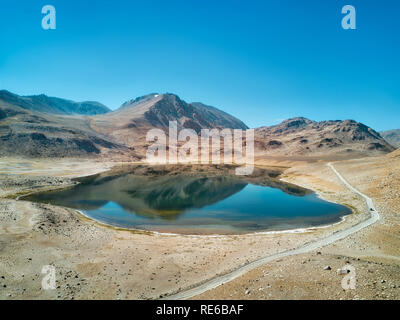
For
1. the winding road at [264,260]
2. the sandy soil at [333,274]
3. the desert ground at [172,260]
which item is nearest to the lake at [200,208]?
the desert ground at [172,260]

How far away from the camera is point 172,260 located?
23.2 metres

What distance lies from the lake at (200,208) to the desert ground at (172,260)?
5206 mm

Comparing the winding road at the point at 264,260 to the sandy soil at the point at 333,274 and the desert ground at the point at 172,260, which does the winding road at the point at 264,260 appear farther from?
the sandy soil at the point at 333,274

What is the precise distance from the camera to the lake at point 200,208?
3956 cm

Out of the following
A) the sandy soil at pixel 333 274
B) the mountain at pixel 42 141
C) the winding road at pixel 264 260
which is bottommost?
the winding road at pixel 264 260

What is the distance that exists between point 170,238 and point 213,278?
43.1 feet

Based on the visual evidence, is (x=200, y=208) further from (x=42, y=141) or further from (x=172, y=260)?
(x=42, y=141)

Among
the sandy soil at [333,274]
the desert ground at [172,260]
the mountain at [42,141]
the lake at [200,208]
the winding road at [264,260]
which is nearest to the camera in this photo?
the sandy soil at [333,274]

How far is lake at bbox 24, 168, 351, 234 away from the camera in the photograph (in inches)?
1558

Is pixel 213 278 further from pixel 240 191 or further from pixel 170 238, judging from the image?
pixel 240 191

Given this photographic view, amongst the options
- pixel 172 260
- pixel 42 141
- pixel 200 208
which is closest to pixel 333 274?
pixel 172 260

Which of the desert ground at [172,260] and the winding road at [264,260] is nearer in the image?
the desert ground at [172,260]

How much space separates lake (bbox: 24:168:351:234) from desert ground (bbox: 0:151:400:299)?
205 inches

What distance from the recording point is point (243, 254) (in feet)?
81.1
